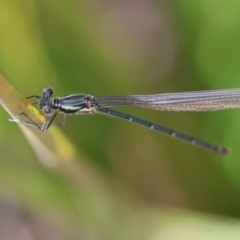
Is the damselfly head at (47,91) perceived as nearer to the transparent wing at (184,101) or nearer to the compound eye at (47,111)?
the compound eye at (47,111)

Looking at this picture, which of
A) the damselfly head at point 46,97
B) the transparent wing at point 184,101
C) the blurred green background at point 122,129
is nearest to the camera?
the blurred green background at point 122,129

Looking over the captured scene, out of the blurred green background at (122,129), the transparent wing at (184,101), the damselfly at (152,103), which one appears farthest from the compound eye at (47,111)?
the transparent wing at (184,101)

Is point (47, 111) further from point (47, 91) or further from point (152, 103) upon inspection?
point (152, 103)

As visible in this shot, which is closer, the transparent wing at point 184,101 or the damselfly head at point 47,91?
the damselfly head at point 47,91

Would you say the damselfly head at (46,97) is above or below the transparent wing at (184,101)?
below

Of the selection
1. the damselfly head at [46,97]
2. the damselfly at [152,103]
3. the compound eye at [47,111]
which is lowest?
the compound eye at [47,111]

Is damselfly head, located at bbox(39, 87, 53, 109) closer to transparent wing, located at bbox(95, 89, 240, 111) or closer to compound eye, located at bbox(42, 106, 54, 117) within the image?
compound eye, located at bbox(42, 106, 54, 117)
